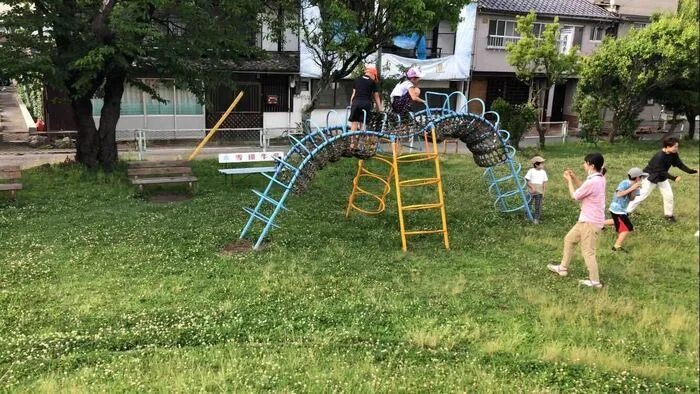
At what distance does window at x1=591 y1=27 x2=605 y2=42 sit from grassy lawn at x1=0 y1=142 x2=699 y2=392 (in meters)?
22.8

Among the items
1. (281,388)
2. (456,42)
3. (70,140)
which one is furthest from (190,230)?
(456,42)

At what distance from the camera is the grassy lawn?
4.77 m

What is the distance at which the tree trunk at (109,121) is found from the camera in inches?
553

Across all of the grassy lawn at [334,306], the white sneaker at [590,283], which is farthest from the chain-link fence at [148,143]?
the white sneaker at [590,283]

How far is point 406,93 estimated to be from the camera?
934cm

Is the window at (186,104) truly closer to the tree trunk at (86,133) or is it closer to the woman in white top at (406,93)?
the tree trunk at (86,133)

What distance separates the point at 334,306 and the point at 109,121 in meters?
10.4

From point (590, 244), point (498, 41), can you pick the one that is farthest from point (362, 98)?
point (498, 41)

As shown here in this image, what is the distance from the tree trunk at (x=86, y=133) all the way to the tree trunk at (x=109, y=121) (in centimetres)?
17

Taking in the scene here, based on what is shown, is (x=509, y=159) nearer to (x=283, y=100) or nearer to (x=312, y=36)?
(x=312, y=36)

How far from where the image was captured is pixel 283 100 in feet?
82.3

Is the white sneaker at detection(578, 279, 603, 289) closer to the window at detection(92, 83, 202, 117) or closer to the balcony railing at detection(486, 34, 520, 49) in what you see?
the window at detection(92, 83, 202, 117)

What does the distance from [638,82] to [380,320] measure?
15887 mm

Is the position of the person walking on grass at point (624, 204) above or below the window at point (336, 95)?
below
